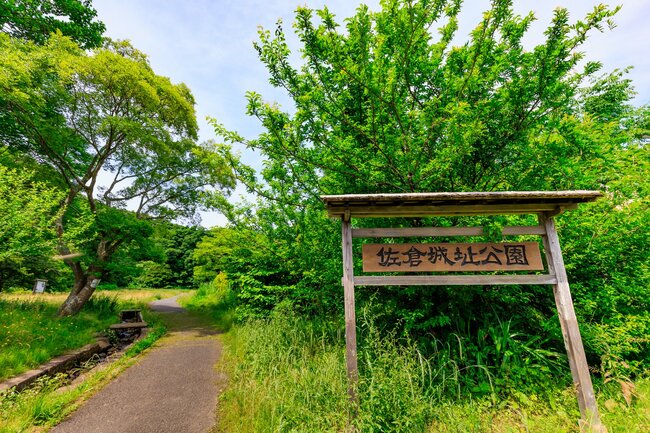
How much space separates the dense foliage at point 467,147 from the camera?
11.9 ft

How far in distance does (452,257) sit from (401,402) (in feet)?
5.63

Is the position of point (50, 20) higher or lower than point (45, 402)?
higher

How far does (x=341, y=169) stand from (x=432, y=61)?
2.27 meters

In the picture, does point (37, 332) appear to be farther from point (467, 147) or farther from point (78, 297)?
point (467, 147)

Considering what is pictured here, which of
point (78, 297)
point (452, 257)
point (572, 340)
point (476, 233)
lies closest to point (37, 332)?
point (78, 297)

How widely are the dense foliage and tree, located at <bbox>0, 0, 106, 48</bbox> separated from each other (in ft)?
36.7

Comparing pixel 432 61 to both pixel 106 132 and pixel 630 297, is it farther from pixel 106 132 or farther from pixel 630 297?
pixel 106 132

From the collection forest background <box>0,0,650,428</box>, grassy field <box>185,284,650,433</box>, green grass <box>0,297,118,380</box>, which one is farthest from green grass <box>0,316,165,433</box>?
forest background <box>0,0,650,428</box>

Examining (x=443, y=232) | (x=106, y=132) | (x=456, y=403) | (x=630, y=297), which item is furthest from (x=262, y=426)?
(x=106, y=132)

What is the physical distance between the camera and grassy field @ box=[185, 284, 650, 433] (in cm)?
281

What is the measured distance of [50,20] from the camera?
32.0 feet

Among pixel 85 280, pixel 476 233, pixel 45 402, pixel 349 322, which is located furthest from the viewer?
pixel 85 280

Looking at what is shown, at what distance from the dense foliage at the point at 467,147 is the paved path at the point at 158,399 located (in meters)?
2.84

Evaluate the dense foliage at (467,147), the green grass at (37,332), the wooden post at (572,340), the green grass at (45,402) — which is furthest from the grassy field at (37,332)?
the wooden post at (572,340)
